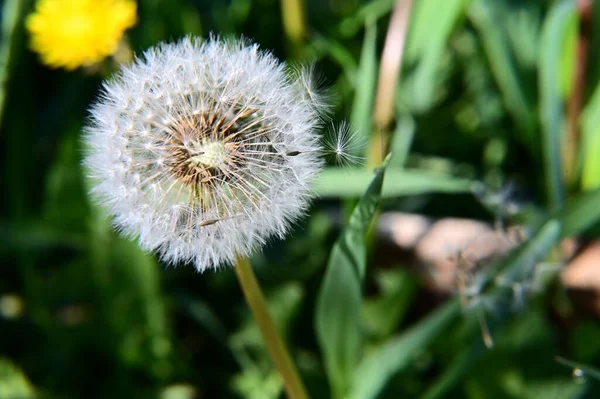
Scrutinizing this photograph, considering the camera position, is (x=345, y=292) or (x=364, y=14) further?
(x=364, y=14)

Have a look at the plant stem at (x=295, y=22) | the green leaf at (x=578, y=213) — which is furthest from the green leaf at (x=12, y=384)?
the green leaf at (x=578, y=213)

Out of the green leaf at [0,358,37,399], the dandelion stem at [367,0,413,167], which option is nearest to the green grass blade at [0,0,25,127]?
the green leaf at [0,358,37,399]

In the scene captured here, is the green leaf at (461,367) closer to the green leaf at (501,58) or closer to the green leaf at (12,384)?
the green leaf at (501,58)

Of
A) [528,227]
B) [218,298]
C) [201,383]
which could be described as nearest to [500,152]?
[528,227]

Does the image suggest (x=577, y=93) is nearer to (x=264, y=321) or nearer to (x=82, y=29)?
(x=264, y=321)

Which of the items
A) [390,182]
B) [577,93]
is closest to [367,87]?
[390,182]

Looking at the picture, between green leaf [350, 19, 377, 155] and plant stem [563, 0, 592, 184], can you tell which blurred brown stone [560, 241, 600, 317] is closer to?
plant stem [563, 0, 592, 184]

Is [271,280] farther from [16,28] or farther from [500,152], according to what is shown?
[16,28]
